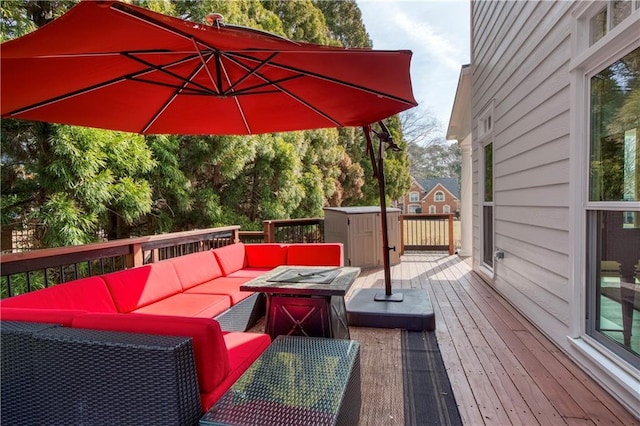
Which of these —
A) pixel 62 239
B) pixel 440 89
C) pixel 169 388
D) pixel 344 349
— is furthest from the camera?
pixel 440 89

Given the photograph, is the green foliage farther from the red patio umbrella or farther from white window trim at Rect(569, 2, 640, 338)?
white window trim at Rect(569, 2, 640, 338)

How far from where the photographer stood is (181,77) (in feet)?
7.55

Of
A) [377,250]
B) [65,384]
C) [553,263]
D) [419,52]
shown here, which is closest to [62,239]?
[65,384]

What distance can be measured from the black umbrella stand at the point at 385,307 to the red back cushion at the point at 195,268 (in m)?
1.57

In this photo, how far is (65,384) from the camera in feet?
4.29

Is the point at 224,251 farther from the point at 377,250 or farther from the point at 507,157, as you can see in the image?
the point at 507,157

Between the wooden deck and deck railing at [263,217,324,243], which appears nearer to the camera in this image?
the wooden deck

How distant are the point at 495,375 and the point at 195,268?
2.87 m

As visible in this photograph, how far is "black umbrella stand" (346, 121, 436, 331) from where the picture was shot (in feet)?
10.7

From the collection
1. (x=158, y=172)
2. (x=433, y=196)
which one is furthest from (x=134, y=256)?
(x=433, y=196)

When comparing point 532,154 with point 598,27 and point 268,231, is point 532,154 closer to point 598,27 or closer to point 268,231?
point 598,27

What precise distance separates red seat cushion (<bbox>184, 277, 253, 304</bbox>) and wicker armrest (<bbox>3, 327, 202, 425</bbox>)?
5.72 ft

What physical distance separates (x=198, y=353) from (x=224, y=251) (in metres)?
2.77

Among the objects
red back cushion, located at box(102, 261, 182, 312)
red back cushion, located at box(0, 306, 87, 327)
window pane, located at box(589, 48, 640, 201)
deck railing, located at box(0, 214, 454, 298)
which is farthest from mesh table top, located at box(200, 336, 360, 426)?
window pane, located at box(589, 48, 640, 201)
